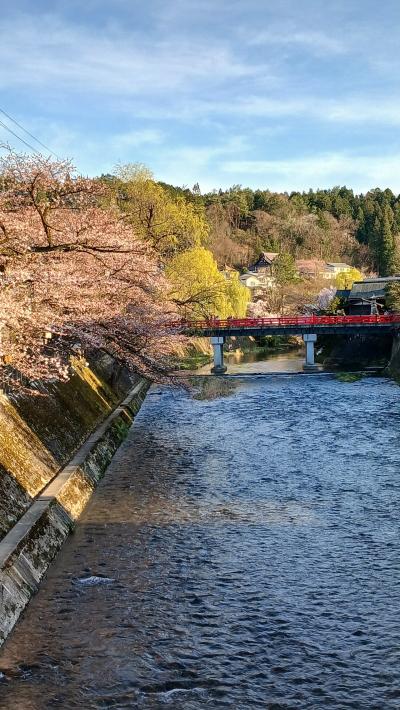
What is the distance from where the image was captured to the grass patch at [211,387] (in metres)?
41.4

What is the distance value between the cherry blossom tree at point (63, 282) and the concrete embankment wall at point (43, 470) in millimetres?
1483

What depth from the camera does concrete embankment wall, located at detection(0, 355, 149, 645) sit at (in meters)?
12.5

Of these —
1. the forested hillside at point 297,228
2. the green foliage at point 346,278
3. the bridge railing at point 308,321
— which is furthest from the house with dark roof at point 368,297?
the forested hillside at point 297,228

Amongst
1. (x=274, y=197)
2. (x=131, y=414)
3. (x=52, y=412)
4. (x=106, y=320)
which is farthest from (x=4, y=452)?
(x=274, y=197)

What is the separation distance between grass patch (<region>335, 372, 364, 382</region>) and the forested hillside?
68.3 meters

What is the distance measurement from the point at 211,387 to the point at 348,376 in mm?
12000

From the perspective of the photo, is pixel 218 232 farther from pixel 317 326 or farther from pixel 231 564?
pixel 231 564

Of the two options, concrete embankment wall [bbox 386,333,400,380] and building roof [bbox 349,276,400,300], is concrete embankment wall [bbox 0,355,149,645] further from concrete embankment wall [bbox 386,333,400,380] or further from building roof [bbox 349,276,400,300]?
building roof [bbox 349,276,400,300]

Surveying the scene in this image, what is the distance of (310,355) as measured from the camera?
5559 centimetres

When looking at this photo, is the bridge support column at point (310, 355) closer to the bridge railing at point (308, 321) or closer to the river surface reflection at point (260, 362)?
the river surface reflection at point (260, 362)

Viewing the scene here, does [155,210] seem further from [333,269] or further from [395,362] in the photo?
[333,269]

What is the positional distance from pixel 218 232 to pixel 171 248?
6575 centimetres

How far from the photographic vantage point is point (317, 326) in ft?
184

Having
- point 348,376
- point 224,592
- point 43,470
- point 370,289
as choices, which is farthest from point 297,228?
point 224,592
